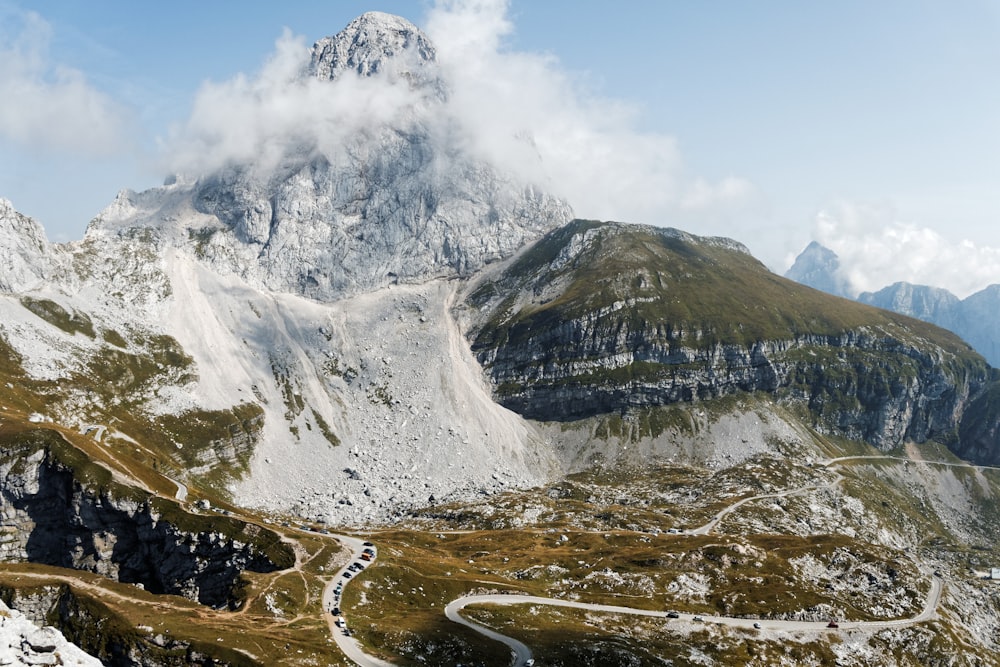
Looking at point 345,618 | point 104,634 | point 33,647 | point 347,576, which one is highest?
point 33,647

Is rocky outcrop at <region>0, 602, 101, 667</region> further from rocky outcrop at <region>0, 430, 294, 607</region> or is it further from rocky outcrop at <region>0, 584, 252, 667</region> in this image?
rocky outcrop at <region>0, 430, 294, 607</region>

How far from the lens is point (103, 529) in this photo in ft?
475

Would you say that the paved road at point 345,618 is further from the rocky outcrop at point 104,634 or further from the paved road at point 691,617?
the paved road at point 691,617

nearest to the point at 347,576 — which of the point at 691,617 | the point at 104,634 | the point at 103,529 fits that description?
the point at 104,634

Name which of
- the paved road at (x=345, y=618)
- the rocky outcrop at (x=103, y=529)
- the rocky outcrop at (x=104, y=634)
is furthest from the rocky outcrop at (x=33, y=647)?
the rocky outcrop at (x=103, y=529)

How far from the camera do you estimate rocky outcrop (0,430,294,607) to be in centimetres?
13400

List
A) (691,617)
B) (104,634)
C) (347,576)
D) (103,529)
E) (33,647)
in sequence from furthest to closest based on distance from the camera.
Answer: (103,529), (691,617), (347,576), (104,634), (33,647)

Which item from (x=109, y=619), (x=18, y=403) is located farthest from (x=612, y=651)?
(x=18, y=403)

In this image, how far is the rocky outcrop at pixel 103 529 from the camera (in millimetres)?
134000

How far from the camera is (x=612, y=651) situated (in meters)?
104

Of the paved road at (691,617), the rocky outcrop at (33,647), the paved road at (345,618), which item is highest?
the rocky outcrop at (33,647)

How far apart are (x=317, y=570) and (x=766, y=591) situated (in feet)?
307

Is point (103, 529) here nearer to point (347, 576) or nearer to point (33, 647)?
point (347, 576)

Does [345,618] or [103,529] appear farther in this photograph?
[103,529]
